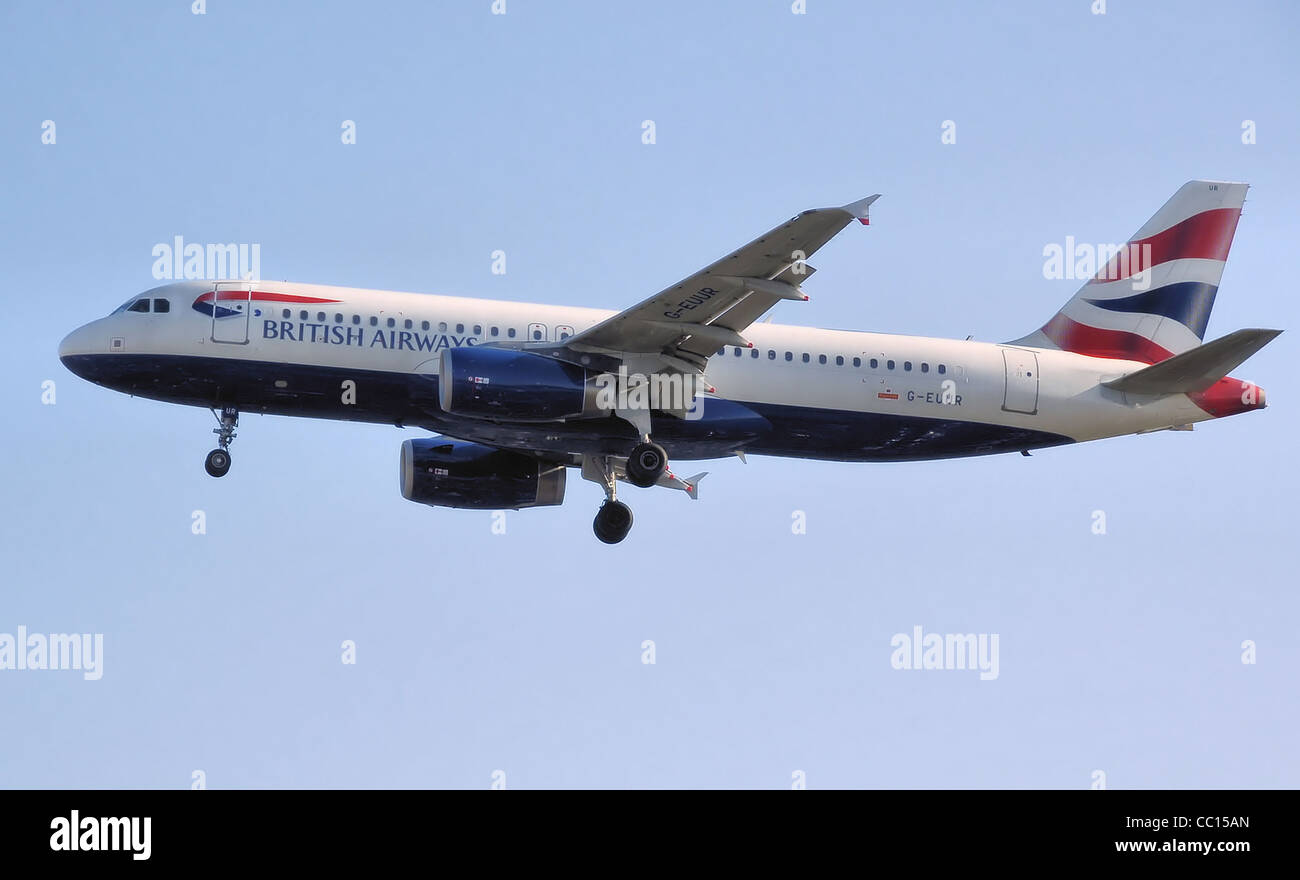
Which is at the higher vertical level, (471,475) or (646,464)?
(471,475)

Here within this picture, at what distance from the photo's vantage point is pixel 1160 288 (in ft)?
140

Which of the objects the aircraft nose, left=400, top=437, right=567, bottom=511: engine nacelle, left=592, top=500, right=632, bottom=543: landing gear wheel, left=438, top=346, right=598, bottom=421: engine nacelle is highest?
the aircraft nose

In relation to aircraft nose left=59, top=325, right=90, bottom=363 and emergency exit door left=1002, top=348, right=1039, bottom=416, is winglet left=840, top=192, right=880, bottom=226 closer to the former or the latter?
emergency exit door left=1002, top=348, right=1039, bottom=416

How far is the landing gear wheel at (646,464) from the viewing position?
37.2 m

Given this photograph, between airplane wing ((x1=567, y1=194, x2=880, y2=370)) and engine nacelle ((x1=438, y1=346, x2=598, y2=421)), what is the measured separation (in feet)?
2.97

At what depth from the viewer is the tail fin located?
41.8 m

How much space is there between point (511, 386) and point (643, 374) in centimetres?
328

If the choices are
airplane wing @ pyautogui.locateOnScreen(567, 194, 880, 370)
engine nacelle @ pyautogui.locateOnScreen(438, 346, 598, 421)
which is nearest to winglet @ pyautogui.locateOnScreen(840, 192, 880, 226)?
airplane wing @ pyautogui.locateOnScreen(567, 194, 880, 370)

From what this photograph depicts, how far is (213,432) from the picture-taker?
37.9m

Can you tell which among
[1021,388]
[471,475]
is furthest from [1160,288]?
[471,475]

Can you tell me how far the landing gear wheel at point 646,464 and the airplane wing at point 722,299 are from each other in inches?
80.6

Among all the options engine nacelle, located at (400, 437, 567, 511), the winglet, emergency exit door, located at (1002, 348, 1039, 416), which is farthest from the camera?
engine nacelle, located at (400, 437, 567, 511)

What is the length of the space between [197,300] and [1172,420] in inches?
896

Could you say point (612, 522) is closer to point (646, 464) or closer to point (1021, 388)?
point (646, 464)
